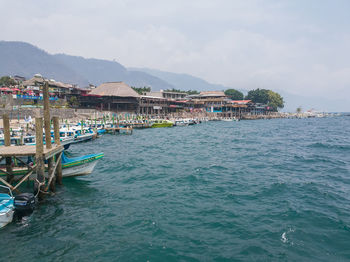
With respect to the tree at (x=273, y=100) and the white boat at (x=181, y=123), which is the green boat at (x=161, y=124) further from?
the tree at (x=273, y=100)

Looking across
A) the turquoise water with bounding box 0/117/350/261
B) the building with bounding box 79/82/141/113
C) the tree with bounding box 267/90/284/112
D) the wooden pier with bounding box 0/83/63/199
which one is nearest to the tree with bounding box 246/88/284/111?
the tree with bounding box 267/90/284/112

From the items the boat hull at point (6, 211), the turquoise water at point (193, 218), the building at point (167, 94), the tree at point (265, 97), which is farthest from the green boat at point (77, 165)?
the tree at point (265, 97)

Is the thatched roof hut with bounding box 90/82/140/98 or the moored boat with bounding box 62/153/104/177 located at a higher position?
the thatched roof hut with bounding box 90/82/140/98

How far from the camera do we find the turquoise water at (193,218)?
8.73 m

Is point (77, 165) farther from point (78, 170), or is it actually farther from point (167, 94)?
point (167, 94)

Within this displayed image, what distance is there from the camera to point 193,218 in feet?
36.8

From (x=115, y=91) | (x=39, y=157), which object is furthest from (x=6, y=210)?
(x=115, y=91)

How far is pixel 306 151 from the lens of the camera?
27.5 meters

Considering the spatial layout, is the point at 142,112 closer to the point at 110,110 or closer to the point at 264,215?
the point at 110,110

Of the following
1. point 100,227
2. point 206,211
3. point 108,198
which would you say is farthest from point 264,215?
point 108,198

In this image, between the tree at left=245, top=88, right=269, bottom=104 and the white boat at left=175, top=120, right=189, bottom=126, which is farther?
the tree at left=245, top=88, right=269, bottom=104

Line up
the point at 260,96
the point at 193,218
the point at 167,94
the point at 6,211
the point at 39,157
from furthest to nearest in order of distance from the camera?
the point at 260,96 < the point at 167,94 < the point at 39,157 < the point at 193,218 < the point at 6,211

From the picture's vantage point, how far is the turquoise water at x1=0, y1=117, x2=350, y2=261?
8.73m

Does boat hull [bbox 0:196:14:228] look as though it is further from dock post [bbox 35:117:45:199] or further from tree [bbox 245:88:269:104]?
tree [bbox 245:88:269:104]
